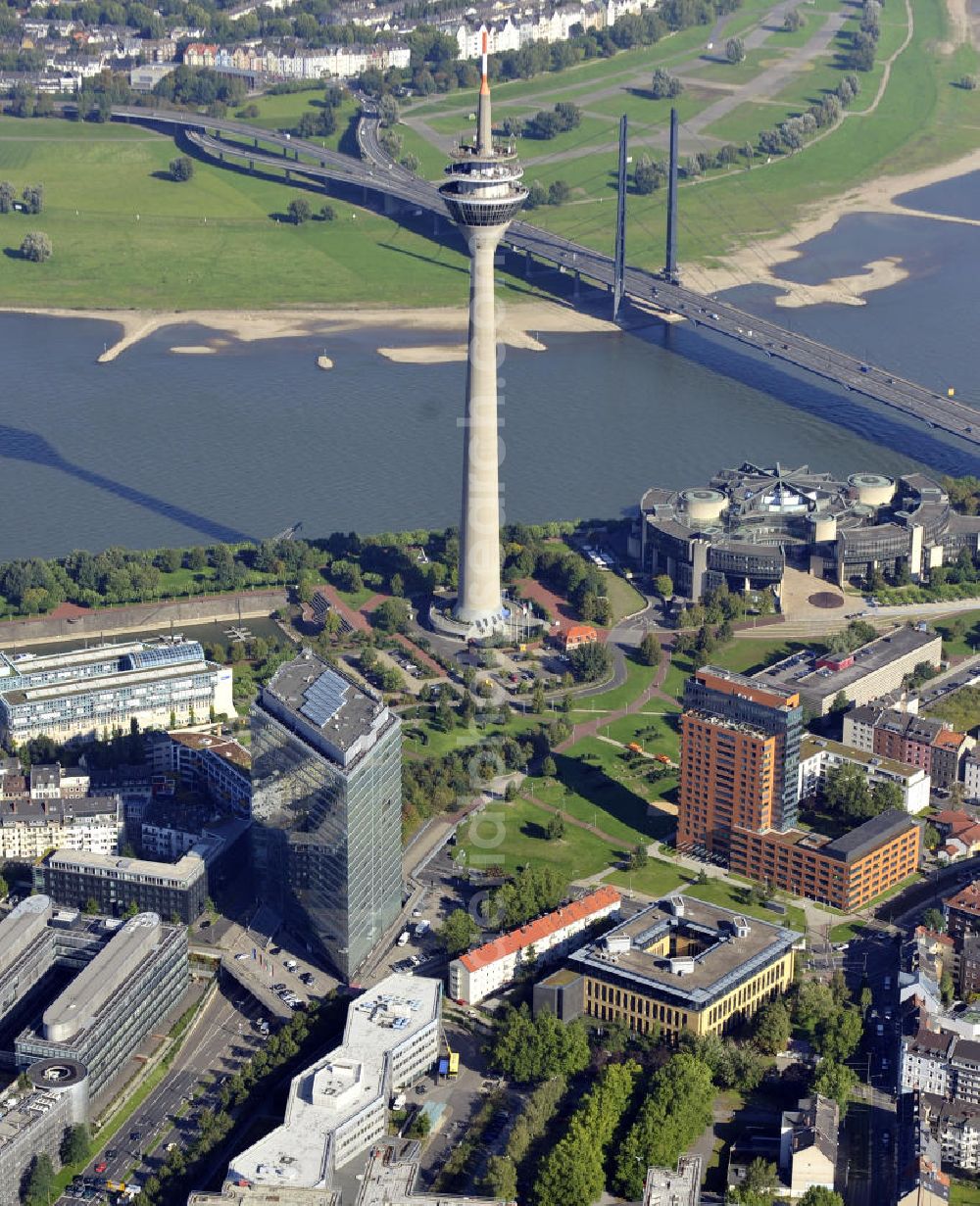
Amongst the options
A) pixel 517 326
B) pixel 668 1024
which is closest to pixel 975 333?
pixel 517 326

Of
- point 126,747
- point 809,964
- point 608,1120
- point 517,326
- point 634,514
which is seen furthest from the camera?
point 517,326

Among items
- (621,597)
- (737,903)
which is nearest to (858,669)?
(621,597)

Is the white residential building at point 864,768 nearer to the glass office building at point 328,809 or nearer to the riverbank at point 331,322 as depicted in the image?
the glass office building at point 328,809

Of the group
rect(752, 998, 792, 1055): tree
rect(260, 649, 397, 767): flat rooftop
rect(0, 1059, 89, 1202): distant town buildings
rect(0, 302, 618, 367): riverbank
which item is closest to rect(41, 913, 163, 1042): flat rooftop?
rect(0, 1059, 89, 1202): distant town buildings

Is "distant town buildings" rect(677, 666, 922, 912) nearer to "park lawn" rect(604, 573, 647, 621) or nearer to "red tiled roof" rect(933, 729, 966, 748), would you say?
"red tiled roof" rect(933, 729, 966, 748)

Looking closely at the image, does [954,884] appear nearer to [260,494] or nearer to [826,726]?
[826,726]

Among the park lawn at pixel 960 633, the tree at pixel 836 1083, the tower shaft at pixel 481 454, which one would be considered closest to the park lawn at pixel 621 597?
the tower shaft at pixel 481 454
